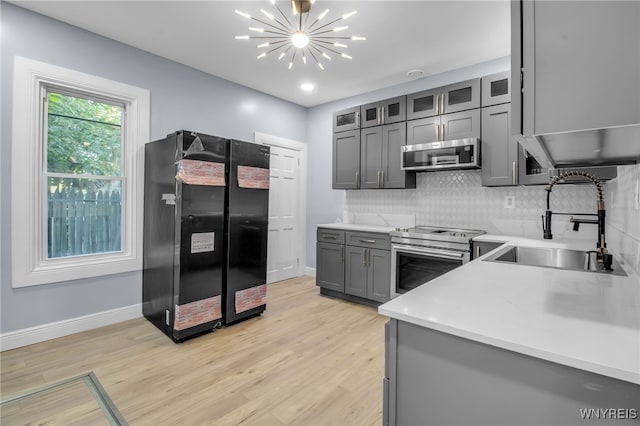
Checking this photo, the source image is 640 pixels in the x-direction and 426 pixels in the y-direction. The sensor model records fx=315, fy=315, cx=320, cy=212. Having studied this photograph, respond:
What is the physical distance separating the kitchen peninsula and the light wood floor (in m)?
1.10

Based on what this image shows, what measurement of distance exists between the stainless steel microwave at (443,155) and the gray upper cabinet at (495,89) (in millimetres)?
405

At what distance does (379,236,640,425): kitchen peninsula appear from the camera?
68 centimetres

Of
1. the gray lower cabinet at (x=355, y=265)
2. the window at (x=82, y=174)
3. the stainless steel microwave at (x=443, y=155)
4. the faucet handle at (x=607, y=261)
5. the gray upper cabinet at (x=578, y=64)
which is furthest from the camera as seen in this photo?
the gray lower cabinet at (x=355, y=265)

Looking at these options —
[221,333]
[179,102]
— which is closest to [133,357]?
[221,333]

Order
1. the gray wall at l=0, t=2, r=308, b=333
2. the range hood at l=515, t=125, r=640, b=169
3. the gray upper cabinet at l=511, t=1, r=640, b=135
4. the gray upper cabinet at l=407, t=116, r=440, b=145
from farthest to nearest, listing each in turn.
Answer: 1. the gray upper cabinet at l=407, t=116, r=440, b=145
2. the gray wall at l=0, t=2, r=308, b=333
3. the range hood at l=515, t=125, r=640, b=169
4. the gray upper cabinet at l=511, t=1, r=640, b=135

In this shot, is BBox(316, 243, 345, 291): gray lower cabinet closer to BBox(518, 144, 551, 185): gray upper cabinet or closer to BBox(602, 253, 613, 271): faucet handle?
BBox(518, 144, 551, 185): gray upper cabinet

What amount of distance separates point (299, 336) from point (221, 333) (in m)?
0.74

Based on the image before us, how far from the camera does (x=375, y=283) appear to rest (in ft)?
11.9

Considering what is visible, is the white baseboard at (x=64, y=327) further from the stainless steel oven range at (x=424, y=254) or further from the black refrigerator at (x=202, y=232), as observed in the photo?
the stainless steel oven range at (x=424, y=254)

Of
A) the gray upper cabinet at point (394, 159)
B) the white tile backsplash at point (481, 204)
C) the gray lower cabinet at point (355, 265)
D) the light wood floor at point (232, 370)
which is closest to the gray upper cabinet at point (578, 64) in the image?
the white tile backsplash at point (481, 204)

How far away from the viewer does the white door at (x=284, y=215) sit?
4762 mm

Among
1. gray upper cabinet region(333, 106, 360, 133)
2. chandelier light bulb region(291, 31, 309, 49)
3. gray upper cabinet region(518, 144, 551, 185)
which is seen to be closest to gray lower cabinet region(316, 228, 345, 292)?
gray upper cabinet region(333, 106, 360, 133)

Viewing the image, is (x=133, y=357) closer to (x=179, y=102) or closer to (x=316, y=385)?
(x=316, y=385)

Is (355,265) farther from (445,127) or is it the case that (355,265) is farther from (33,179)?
(33,179)
